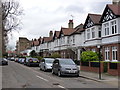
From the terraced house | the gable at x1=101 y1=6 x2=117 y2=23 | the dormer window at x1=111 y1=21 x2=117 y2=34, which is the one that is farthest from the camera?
the gable at x1=101 y1=6 x2=117 y2=23

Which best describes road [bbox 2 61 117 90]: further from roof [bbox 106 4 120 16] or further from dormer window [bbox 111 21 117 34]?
roof [bbox 106 4 120 16]

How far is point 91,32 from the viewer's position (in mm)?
31906

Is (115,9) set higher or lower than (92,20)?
higher

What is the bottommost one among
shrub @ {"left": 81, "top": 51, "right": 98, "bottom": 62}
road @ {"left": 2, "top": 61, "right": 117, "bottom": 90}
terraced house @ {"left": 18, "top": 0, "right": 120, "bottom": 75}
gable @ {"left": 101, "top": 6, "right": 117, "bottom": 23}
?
road @ {"left": 2, "top": 61, "right": 117, "bottom": 90}

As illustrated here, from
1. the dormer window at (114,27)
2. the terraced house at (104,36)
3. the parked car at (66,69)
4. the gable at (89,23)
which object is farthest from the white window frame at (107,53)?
the parked car at (66,69)

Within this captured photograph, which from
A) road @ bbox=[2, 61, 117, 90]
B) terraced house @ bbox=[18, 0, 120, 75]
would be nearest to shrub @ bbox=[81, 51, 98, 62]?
terraced house @ bbox=[18, 0, 120, 75]

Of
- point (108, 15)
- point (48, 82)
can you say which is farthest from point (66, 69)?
point (108, 15)

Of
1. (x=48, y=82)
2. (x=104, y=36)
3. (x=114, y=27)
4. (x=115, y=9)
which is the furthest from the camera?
(x=104, y=36)

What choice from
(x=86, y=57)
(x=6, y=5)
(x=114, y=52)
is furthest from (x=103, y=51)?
(x=6, y=5)

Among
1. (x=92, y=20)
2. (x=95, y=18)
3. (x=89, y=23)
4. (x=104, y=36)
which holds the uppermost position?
(x=95, y=18)

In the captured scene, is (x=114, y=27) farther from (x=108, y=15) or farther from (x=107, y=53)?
(x=107, y=53)

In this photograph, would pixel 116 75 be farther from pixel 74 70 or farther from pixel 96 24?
pixel 96 24

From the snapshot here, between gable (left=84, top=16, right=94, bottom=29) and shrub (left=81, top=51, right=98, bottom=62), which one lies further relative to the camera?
gable (left=84, top=16, right=94, bottom=29)

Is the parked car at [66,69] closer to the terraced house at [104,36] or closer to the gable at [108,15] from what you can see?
the terraced house at [104,36]
